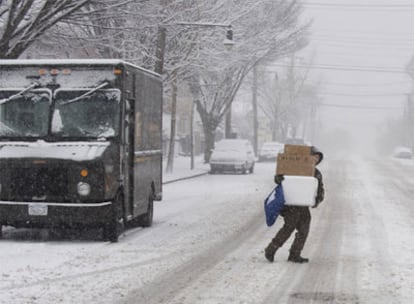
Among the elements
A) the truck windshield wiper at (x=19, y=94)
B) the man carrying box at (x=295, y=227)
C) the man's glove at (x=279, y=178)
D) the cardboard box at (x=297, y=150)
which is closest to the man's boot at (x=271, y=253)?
the man carrying box at (x=295, y=227)

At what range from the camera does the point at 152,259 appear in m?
12.5

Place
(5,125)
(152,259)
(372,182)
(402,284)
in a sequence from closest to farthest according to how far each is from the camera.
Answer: (402,284)
(152,259)
(5,125)
(372,182)

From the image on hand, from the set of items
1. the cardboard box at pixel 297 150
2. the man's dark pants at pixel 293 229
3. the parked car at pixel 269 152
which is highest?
the cardboard box at pixel 297 150

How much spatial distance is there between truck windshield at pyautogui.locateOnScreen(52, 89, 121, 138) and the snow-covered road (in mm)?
1854

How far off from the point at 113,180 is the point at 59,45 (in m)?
12.0

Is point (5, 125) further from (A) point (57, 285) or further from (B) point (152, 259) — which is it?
(A) point (57, 285)

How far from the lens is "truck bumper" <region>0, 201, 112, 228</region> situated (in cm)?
1372

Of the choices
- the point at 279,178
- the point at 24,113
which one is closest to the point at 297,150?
the point at 279,178

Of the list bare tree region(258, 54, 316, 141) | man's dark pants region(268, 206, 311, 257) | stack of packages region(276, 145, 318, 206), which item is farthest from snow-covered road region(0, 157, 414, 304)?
bare tree region(258, 54, 316, 141)

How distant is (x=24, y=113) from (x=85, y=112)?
103 cm

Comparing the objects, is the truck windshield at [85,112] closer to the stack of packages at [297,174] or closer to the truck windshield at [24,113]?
the truck windshield at [24,113]

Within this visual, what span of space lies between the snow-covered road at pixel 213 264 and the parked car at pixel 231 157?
21550 millimetres

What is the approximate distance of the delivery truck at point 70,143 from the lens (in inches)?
541

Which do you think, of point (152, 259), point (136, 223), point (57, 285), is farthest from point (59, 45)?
point (57, 285)
